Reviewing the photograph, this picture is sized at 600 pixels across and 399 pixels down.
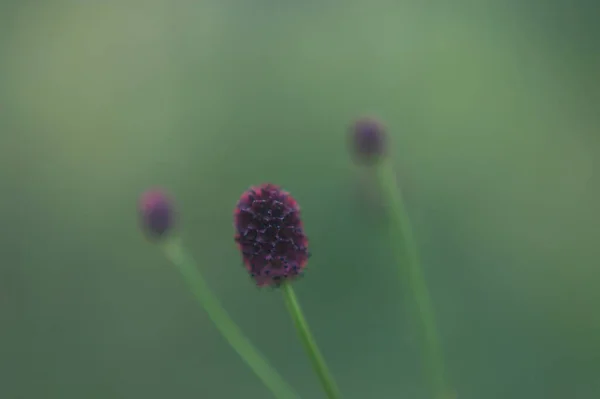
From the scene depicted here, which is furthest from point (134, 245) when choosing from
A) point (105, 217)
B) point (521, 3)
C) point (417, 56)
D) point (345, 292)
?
point (521, 3)

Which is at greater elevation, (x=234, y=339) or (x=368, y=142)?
(x=368, y=142)

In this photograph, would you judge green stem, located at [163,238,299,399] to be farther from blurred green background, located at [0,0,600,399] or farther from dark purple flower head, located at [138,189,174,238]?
blurred green background, located at [0,0,600,399]

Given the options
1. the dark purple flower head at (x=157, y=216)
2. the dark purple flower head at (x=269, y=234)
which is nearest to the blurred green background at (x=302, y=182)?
the dark purple flower head at (x=157, y=216)

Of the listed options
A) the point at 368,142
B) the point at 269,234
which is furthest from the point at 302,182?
the point at 269,234

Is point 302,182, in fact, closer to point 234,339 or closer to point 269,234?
point 234,339

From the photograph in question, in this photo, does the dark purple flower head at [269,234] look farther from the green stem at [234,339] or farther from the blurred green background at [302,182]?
the blurred green background at [302,182]

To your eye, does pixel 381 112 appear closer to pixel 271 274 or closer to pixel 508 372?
pixel 508 372

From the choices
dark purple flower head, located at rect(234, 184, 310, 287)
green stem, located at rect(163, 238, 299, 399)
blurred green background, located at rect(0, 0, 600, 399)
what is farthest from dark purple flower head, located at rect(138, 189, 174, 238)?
blurred green background, located at rect(0, 0, 600, 399)
